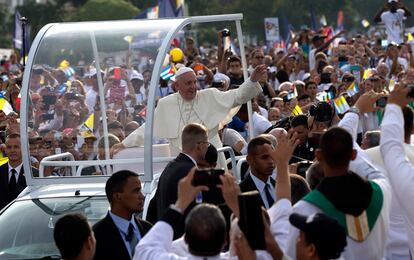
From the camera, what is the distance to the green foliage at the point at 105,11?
6475 centimetres

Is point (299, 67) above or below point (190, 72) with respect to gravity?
below

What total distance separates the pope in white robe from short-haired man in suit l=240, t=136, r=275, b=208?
2817 millimetres

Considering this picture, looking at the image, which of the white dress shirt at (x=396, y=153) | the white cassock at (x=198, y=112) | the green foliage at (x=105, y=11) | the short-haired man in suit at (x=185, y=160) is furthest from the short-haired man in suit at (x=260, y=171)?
the green foliage at (x=105, y=11)

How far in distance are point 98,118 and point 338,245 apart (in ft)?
20.2

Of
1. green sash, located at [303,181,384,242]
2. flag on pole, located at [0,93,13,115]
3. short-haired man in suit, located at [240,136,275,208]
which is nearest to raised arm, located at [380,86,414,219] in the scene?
green sash, located at [303,181,384,242]

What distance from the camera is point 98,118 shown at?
39.9 ft

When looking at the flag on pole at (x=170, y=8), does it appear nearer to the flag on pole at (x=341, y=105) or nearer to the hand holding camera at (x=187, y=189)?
the flag on pole at (x=341, y=105)

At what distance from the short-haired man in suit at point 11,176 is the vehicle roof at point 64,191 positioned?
6.49 feet

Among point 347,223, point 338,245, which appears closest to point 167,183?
point 347,223

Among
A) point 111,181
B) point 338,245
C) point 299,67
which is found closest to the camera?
point 338,245

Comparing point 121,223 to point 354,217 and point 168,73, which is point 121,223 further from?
point 168,73

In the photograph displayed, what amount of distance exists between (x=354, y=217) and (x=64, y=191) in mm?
4366

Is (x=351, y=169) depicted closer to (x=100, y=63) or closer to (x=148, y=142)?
(x=148, y=142)

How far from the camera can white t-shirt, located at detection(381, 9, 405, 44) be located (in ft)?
83.8
